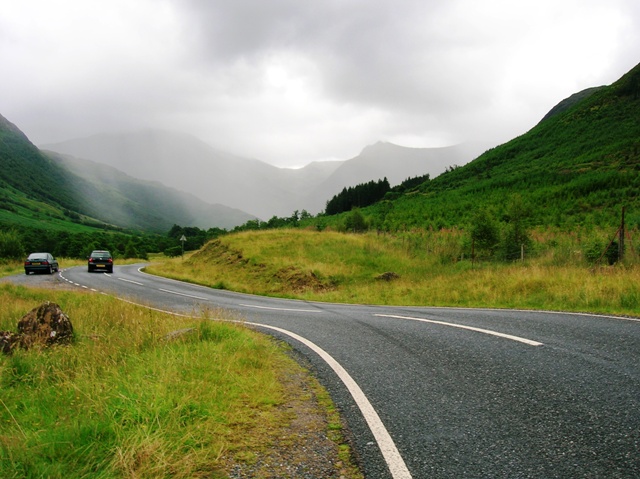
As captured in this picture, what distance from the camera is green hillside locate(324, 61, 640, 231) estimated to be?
1496 inches

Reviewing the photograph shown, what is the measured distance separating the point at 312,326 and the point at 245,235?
2550 centimetres

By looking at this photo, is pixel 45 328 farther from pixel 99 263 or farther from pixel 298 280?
pixel 99 263

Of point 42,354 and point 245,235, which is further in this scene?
point 245,235

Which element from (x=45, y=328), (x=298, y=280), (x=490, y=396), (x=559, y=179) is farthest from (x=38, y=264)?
(x=559, y=179)

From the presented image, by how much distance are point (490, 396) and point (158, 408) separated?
325 centimetres

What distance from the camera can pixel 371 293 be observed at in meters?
18.7

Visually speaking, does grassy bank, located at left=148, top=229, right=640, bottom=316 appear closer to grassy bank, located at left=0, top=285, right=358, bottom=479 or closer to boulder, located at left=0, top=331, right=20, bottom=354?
grassy bank, located at left=0, top=285, right=358, bottom=479

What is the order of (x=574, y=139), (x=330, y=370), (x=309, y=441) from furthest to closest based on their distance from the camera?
(x=574, y=139), (x=330, y=370), (x=309, y=441)

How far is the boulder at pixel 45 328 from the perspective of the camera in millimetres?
7263

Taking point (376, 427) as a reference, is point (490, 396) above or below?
above

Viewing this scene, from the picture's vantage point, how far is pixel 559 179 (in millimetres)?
54312

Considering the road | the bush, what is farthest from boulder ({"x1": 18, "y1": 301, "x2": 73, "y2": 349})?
the bush

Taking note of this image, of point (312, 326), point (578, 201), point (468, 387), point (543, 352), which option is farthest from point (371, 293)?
point (578, 201)

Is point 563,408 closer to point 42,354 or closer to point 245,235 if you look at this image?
point 42,354
